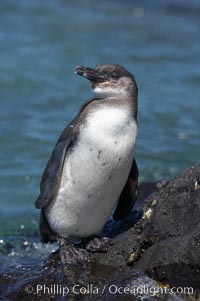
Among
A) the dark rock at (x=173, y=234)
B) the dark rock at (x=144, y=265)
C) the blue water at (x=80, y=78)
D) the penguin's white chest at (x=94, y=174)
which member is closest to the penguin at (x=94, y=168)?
the penguin's white chest at (x=94, y=174)

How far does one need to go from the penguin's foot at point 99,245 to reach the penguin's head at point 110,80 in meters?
1.15

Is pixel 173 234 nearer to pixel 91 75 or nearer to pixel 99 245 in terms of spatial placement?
pixel 99 245

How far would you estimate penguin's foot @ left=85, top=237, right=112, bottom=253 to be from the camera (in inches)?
280

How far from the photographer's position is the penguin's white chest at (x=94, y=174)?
6.91m

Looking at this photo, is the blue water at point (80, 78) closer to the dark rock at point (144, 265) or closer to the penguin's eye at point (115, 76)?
the dark rock at point (144, 265)

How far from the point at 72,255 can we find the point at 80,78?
8.23 meters

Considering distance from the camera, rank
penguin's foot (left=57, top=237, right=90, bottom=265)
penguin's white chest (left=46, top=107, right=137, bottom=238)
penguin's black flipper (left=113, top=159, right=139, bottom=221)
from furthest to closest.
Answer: penguin's black flipper (left=113, top=159, right=139, bottom=221), penguin's foot (left=57, top=237, right=90, bottom=265), penguin's white chest (left=46, top=107, right=137, bottom=238)

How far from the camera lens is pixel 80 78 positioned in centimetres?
1505

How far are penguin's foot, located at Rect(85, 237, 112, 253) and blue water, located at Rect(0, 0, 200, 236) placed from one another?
1.96 meters

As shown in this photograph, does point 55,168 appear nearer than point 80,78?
Yes

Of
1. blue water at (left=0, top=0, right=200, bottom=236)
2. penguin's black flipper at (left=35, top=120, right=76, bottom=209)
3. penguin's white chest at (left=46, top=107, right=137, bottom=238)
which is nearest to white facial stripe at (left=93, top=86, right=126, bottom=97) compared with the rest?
penguin's white chest at (left=46, top=107, right=137, bottom=238)

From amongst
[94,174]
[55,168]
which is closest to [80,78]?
[55,168]

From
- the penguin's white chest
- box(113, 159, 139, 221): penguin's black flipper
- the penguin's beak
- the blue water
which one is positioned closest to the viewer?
the penguin's white chest

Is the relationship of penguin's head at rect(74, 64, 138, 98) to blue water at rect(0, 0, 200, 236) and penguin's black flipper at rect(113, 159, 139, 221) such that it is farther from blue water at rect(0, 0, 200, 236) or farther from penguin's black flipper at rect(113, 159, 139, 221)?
blue water at rect(0, 0, 200, 236)
